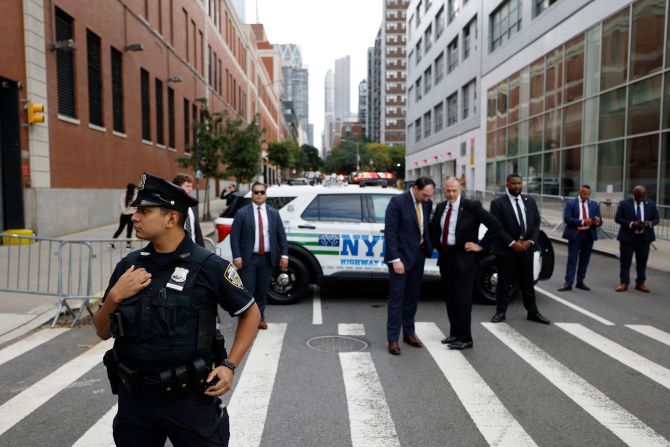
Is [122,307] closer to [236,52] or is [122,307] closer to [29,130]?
[29,130]

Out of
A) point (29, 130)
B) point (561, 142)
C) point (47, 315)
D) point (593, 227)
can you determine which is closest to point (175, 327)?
point (47, 315)

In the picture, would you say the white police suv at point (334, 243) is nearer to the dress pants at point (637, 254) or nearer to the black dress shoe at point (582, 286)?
the black dress shoe at point (582, 286)

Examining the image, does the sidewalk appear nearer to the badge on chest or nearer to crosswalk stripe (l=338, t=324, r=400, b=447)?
crosswalk stripe (l=338, t=324, r=400, b=447)

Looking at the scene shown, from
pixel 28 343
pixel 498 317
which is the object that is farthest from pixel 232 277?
pixel 498 317

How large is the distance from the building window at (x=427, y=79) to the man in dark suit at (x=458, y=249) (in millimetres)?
49798

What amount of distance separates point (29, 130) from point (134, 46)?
26.6 feet

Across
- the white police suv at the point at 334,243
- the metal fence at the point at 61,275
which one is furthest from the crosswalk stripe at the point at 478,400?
the metal fence at the point at 61,275

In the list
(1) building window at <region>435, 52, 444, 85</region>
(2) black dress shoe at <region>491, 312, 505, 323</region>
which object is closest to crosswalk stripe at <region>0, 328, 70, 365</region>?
(2) black dress shoe at <region>491, 312, 505, 323</region>

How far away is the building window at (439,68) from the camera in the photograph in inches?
1926

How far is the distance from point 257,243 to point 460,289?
2520mm

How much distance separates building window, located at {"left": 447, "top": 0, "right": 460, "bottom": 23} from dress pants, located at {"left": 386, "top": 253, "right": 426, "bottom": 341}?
135 ft

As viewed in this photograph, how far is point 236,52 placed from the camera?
178 feet

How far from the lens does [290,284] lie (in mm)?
8609

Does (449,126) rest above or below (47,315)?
above
